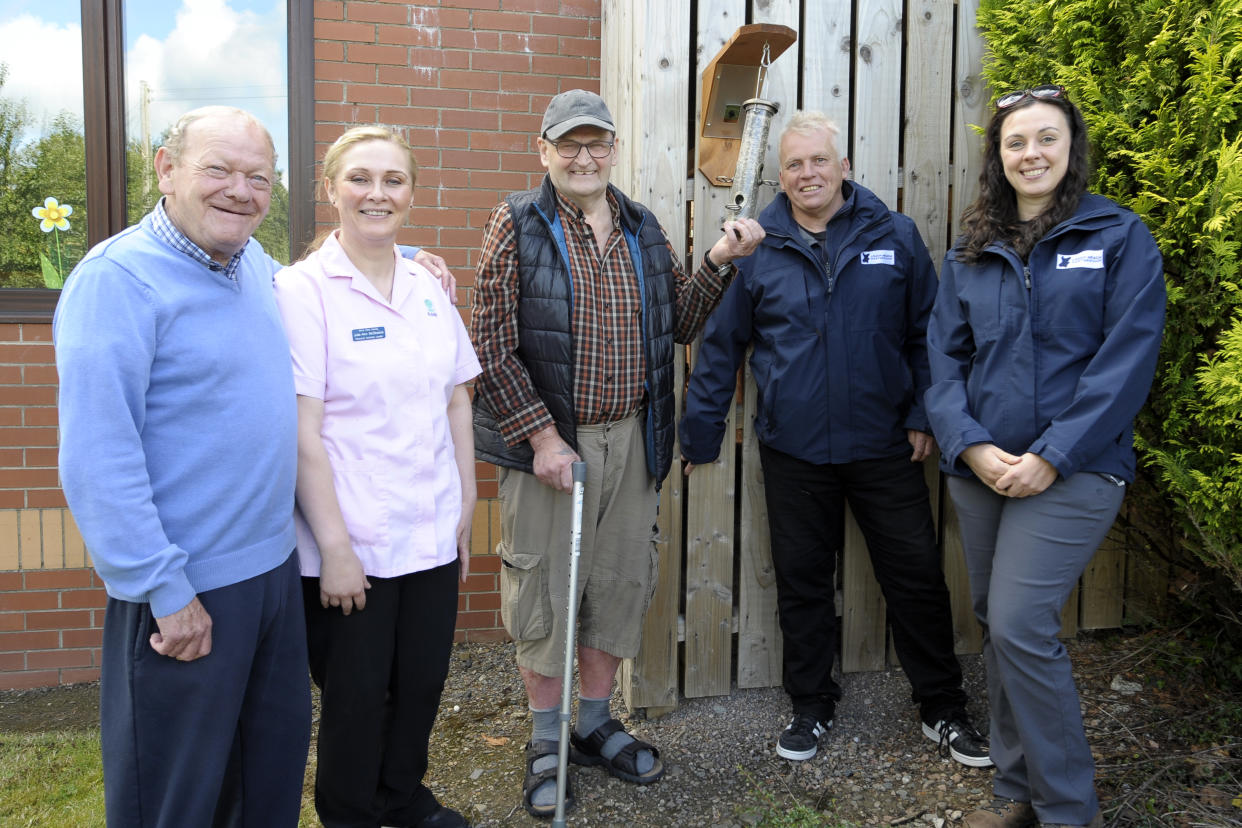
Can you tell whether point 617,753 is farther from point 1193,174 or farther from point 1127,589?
point 1193,174

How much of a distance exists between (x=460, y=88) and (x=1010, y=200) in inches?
103

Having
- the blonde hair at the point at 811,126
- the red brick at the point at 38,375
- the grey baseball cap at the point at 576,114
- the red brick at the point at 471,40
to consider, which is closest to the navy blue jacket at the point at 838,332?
the blonde hair at the point at 811,126

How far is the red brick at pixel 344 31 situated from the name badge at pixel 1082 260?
321 cm

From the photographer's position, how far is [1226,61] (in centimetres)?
262

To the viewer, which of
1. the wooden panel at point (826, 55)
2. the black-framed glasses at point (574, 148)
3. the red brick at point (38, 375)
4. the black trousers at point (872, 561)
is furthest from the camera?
the red brick at point (38, 375)

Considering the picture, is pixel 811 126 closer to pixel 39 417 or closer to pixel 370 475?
pixel 370 475

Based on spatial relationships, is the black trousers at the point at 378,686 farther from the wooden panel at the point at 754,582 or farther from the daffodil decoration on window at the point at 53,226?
the daffodil decoration on window at the point at 53,226

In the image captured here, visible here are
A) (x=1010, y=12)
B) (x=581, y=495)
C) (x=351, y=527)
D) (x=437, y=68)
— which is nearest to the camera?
(x=351, y=527)

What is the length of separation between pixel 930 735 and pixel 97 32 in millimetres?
4709

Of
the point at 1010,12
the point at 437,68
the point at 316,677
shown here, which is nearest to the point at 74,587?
the point at 316,677

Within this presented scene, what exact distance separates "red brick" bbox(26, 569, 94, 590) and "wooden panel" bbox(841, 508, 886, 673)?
346 centimetres

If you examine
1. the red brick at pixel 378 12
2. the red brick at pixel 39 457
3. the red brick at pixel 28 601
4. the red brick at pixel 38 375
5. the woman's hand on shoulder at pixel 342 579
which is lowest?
the red brick at pixel 28 601

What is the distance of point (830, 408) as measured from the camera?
10.7 feet

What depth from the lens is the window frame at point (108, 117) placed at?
412 cm
